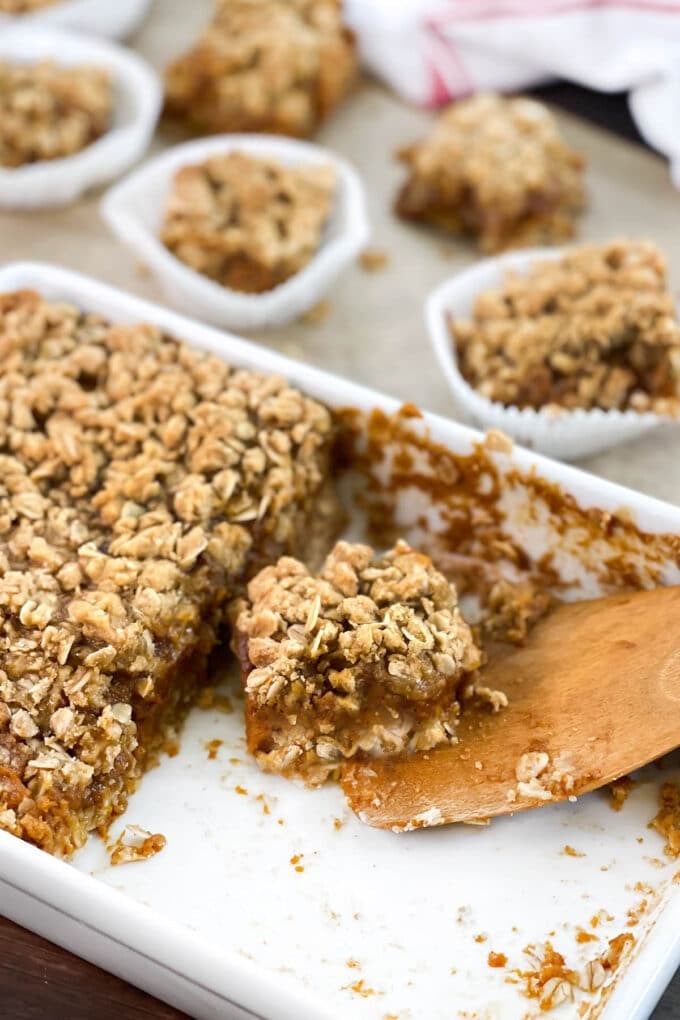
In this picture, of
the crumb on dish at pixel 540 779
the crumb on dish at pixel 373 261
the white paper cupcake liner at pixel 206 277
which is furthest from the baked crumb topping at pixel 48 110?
the crumb on dish at pixel 540 779

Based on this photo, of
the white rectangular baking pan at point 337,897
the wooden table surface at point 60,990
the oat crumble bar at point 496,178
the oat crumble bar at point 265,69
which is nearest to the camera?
the white rectangular baking pan at point 337,897

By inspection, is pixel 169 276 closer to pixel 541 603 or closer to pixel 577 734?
pixel 541 603

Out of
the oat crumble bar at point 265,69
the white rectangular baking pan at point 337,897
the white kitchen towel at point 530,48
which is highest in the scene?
the white kitchen towel at point 530,48

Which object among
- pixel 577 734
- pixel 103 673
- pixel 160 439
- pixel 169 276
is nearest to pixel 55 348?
pixel 160 439

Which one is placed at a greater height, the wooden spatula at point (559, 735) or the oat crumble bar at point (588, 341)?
the oat crumble bar at point (588, 341)

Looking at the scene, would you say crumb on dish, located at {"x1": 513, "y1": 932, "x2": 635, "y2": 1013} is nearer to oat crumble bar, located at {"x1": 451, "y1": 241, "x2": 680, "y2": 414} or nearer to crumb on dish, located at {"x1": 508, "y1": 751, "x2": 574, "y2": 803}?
crumb on dish, located at {"x1": 508, "y1": 751, "x2": 574, "y2": 803}

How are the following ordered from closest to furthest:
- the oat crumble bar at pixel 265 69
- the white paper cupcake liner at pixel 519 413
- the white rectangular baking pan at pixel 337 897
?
the white rectangular baking pan at pixel 337 897
the white paper cupcake liner at pixel 519 413
the oat crumble bar at pixel 265 69

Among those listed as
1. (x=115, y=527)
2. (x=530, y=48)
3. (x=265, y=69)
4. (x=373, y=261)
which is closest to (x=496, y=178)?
(x=373, y=261)

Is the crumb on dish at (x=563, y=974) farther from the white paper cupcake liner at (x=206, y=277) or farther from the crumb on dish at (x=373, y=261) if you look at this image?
the crumb on dish at (x=373, y=261)
